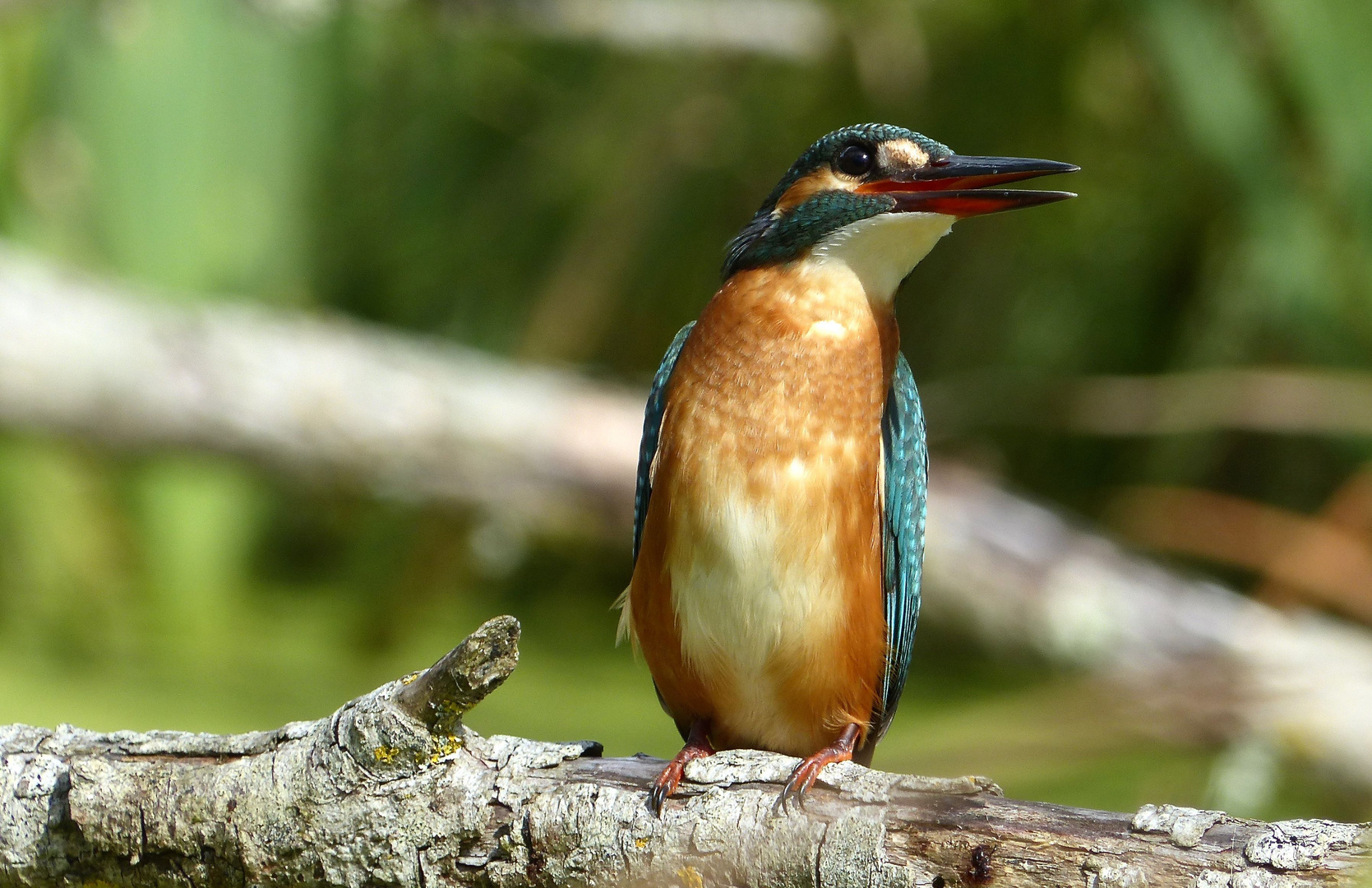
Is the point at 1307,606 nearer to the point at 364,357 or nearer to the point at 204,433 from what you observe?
the point at 364,357

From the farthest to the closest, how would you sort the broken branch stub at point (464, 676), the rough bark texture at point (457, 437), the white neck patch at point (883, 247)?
the rough bark texture at point (457, 437) → the white neck patch at point (883, 247) → the broken branch stub at point (464, 676)

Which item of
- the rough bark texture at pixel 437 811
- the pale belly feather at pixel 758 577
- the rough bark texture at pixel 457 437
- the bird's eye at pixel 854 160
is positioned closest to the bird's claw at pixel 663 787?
the rough bark texture at pixel 437 811

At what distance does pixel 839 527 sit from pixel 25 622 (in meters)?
3.68

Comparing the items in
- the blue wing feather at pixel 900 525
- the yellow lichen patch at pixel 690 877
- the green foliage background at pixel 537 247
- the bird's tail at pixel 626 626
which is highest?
the green foliage background at pixel 537 247

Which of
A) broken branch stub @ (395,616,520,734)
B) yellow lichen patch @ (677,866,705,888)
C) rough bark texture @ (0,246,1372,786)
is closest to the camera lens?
broken branch stub @ (395,616,520,734)

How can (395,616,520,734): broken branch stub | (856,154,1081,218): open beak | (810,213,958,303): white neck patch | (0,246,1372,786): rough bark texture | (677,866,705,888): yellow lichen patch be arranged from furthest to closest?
(0,246,1372,786): rough bark texture → (810,213,958,303): white neck patch → (856,154,1081,218): open beak → (677,866,705,888): yellow lichen patch → (395,616,520,734): broken branch stub

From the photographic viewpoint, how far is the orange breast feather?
1621mm

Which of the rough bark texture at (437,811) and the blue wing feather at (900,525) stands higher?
the blue wing feather at (900,525)

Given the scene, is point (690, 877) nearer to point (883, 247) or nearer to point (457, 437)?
point (883, 247)

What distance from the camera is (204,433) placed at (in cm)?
343

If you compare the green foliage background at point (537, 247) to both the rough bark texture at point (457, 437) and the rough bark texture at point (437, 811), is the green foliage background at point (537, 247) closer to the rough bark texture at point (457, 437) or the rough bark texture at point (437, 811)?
the rough bark texture at point (457, 437)

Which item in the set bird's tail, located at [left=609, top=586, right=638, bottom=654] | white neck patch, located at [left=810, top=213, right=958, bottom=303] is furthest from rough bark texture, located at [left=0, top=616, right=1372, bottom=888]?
white neck patch, located at [left=810, top=213, right=958, bottom=303]

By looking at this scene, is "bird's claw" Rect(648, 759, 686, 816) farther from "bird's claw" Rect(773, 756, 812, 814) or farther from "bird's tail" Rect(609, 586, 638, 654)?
"bird's tail" Rect(609, 586, 638, 654)

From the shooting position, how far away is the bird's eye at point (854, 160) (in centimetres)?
169
